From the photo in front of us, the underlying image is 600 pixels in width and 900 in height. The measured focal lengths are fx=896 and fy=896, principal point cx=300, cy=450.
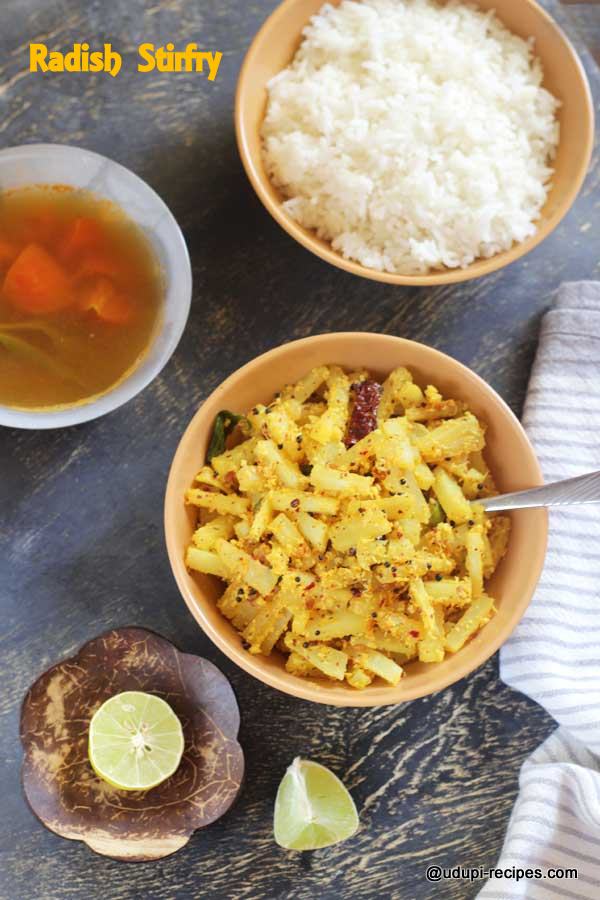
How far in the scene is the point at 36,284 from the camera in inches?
87.2

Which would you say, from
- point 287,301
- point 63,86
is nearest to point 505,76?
point 287,301

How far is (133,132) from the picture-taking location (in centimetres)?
245

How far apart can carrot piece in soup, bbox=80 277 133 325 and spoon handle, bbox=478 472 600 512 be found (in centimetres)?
100

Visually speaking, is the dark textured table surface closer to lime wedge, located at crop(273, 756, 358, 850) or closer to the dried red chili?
lime wedge, located at crop(273, 756, 358, 850)

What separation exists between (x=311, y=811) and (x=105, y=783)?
510 mm

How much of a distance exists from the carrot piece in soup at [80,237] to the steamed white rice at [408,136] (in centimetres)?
47

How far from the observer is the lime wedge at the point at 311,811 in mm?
2170

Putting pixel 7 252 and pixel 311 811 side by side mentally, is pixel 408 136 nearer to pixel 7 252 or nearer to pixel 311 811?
pixel 7 252

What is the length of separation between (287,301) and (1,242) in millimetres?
754

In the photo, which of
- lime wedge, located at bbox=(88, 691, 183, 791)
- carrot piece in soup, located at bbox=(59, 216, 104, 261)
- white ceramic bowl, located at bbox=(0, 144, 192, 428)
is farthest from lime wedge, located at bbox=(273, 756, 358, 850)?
carrot piece in soup, located at bbox=(59, 216, 104, 261)

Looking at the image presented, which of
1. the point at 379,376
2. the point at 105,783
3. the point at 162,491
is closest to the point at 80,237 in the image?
the point at 162,491

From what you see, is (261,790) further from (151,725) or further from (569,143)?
(569,143)

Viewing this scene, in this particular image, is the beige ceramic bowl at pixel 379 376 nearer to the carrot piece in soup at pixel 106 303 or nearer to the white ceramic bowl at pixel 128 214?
the white ceramic bowl at pixel 128 214

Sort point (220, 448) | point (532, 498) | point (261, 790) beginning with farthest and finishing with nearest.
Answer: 1. point (261, 790)
2. point (220, 448)
3. point (532, 498)
